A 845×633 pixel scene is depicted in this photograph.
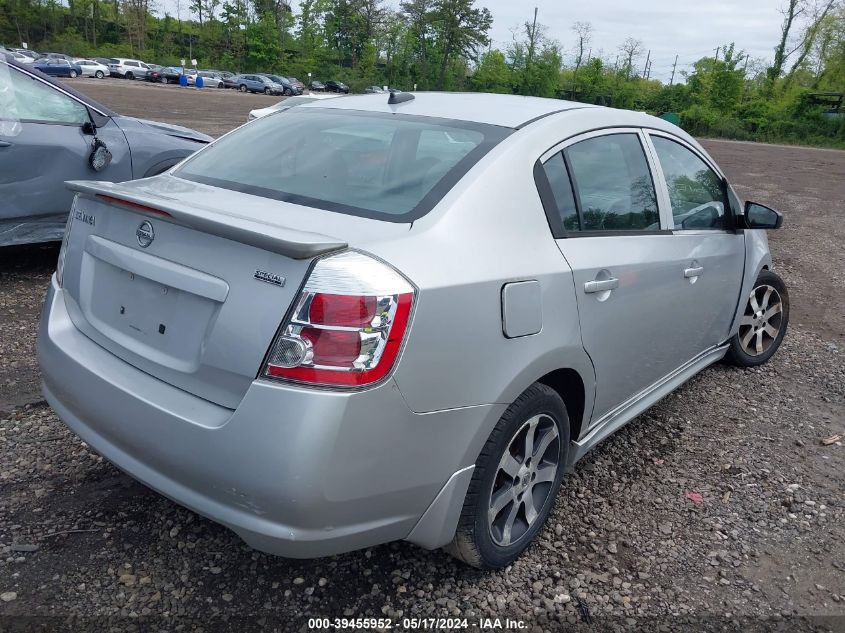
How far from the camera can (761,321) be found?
4.65 metres

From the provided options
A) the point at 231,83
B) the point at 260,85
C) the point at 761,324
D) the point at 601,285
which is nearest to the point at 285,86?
the point at 260,85

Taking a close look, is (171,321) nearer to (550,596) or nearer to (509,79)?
(550,596)

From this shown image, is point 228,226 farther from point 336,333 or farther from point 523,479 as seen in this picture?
point 523,479

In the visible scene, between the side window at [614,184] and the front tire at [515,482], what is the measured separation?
78cm

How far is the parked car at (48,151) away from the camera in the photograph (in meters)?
5.09

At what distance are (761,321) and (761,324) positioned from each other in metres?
0.02

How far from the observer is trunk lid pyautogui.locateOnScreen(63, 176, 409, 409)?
188 centimetres

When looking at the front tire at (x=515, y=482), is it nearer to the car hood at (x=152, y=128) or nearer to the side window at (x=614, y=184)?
the side window at (x=614, y=184)

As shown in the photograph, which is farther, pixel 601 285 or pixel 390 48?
pixel 390 48

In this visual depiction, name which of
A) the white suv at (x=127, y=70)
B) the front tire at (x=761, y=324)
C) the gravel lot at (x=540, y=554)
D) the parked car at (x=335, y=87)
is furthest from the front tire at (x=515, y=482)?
the parked car at (x=335, y=87)

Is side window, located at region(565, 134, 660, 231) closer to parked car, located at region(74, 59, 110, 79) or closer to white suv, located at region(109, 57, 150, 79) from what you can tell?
parked car, located at region(74, 59, 110, 79)

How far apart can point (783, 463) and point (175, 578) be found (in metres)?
2.94

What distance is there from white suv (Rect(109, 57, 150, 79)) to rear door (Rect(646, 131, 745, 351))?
216 feet

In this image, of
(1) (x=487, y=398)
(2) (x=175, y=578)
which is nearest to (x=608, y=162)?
(1) (x=487, y=398)
